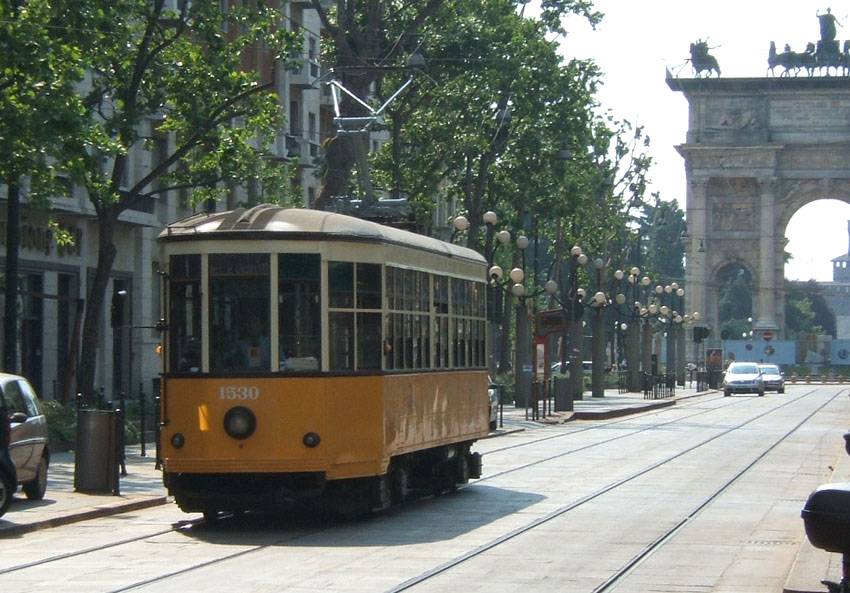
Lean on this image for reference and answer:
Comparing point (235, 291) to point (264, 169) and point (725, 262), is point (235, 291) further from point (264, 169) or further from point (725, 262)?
point (725, 262)

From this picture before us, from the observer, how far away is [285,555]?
14516mm

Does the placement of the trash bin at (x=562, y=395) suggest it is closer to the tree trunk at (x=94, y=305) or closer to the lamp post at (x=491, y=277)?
the lamp post at (x=491, y=277)

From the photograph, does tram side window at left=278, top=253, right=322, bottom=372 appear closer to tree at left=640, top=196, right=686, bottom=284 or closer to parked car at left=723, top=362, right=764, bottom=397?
parked car at left=723, top=362, right=764, bottom=397

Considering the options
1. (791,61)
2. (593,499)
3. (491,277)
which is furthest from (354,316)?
(791,61)

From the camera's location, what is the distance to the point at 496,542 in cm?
1564

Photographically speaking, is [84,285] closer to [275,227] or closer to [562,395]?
[562,395]

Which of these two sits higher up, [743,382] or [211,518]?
[743,382]

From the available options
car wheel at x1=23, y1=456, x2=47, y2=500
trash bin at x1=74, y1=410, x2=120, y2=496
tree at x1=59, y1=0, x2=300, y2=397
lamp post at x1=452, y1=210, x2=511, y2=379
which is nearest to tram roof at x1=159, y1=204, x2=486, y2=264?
trash bin at x1=74, y1=410, x2=120, y2=496

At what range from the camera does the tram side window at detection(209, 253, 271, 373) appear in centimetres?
1636

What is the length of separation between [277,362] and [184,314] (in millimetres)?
986

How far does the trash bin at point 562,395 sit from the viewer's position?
49812 millimetres

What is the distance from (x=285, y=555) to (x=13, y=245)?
14.8 m

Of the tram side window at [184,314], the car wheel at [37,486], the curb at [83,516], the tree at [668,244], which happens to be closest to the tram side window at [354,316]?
the tram side window at [184,314]

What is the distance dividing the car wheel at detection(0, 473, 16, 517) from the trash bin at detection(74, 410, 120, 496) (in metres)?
3.11
